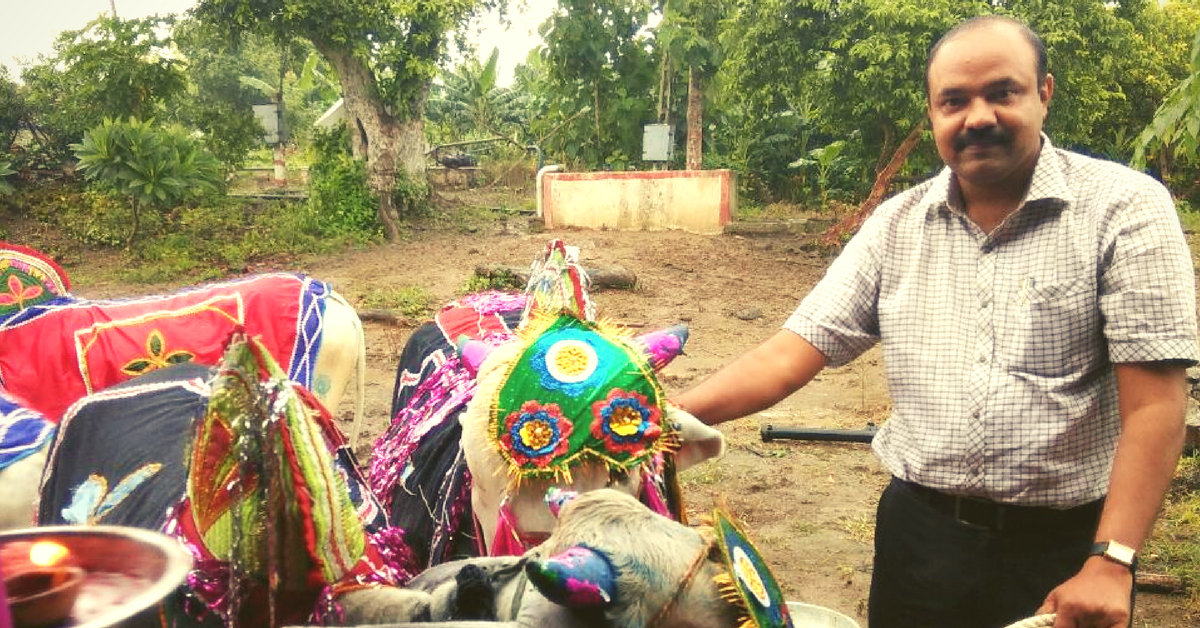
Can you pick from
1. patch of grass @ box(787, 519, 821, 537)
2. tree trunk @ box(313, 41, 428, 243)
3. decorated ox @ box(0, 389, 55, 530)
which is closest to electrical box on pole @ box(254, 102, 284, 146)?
tree trunk @ box(313, 41, 428, 243)

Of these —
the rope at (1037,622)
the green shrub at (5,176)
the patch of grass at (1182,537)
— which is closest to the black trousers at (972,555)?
the rope at (1037,622)

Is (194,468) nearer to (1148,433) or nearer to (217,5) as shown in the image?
(1148,433)

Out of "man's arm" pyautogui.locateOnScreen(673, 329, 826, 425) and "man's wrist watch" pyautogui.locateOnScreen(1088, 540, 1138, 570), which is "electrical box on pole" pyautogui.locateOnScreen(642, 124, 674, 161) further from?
"man's wrist watch" pyautogui.locateOnScreen(1088, 540, 1138, 570)

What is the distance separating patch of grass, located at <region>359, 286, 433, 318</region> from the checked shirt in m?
7.58

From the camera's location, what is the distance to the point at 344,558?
172 cm

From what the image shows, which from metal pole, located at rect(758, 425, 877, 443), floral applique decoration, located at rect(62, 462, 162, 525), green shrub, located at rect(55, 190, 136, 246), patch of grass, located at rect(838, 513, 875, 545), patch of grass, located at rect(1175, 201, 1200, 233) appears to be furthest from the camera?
patch of grass, located at rect(1175, 201, 1200, 233)

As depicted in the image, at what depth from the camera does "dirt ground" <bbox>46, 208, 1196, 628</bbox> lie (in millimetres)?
4539

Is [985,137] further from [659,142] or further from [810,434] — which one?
[659,142]

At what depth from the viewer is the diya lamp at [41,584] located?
2.71 ft

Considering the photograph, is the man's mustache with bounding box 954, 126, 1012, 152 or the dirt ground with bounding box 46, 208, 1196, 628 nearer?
the man's mustache with bounding box 954, 126, 1012, 152

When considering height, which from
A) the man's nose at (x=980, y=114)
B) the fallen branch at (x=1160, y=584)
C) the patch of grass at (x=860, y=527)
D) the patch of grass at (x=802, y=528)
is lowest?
the patch of grass at (x=802, y=528)

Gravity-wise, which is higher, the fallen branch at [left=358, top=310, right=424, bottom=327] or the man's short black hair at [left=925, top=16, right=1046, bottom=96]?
the man's short black hair at [left=925, top=16, right=1046, bottom=96]

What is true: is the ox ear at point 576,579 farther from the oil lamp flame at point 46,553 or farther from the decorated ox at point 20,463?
the decorated ox at point 20,463

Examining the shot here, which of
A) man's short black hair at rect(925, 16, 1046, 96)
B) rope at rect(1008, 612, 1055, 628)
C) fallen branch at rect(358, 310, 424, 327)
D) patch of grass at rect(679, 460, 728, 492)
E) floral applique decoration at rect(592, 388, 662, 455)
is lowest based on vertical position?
patch of grass at rect(679, 460, 728, 492)
